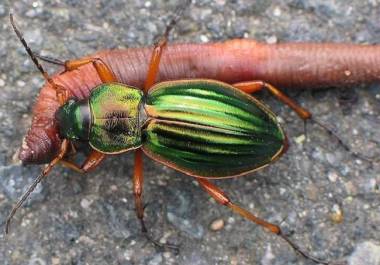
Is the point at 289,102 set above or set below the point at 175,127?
below

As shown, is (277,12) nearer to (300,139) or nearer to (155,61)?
(300,139)

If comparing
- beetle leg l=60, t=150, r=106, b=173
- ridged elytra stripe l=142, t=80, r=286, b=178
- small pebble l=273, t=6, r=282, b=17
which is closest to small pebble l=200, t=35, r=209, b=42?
small pebble l=273, t=6, r=282, b=17

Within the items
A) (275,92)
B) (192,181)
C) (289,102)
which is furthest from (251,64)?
(192,181)

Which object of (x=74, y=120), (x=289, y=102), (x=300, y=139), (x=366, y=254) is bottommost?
(x=366, y=254)

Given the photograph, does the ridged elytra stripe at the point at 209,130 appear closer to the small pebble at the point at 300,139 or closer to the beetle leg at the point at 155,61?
the beetle leg at the point at 155,61

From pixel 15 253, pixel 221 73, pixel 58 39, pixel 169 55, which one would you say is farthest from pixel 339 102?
pixel 15 253

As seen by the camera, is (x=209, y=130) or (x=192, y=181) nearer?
(x=209, y=130)

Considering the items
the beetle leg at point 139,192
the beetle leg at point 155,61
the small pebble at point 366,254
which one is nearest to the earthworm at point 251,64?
the beetle leg at point 155,61
